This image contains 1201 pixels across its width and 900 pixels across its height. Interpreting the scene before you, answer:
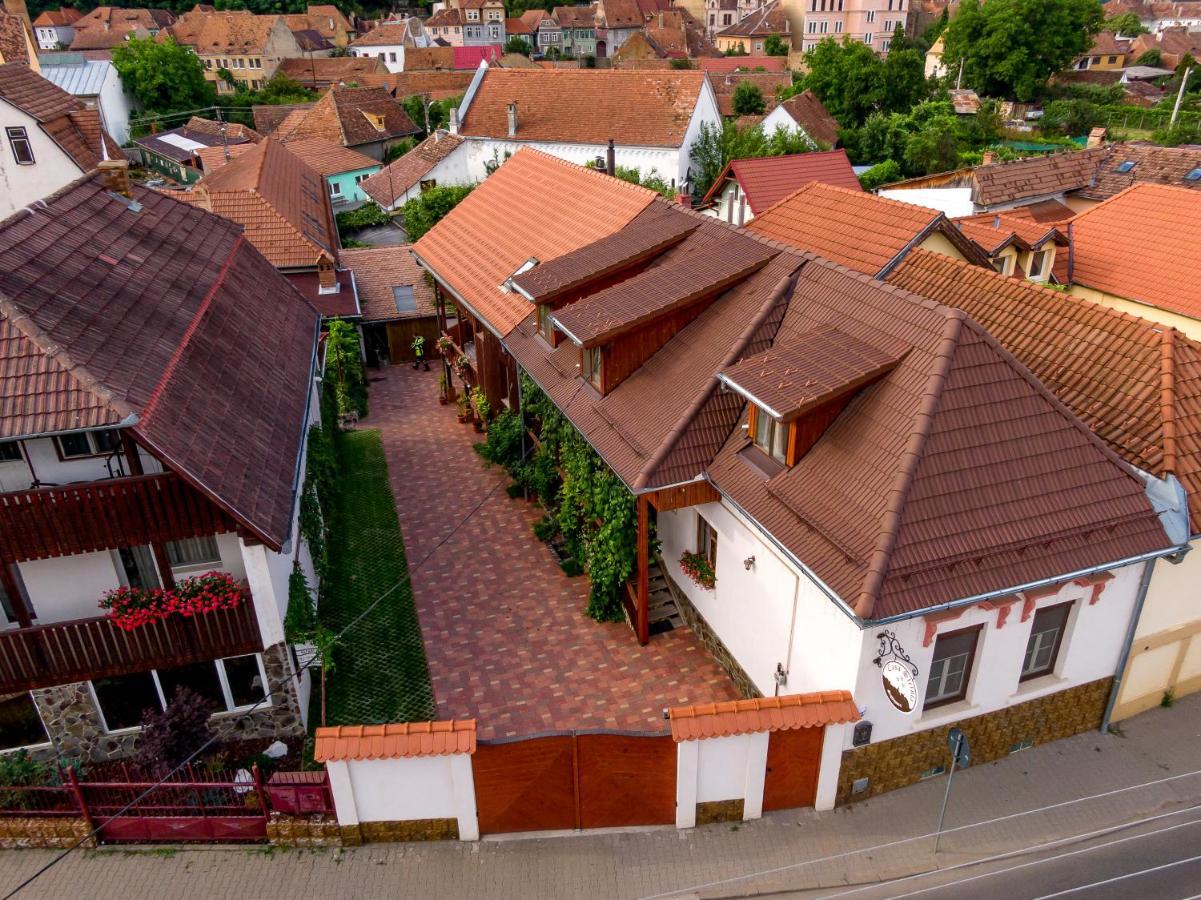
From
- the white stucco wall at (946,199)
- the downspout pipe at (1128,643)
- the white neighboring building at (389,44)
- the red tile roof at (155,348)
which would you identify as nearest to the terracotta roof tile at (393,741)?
the red tile roof at (155,348)

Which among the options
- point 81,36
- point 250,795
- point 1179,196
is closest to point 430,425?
point 250,795

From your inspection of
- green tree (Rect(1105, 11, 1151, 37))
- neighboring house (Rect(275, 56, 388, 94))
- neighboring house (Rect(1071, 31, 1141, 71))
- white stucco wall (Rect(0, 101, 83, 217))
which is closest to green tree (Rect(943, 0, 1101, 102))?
neighboring house (Rect(1071, 31, 1141, 71))

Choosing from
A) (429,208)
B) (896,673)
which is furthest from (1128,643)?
(429,208)

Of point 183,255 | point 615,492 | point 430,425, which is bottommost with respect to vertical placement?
point 430,425

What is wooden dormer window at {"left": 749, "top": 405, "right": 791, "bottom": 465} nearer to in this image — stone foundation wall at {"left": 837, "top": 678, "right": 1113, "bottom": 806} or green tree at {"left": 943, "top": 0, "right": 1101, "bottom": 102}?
stone foundation wall at {"left": 837, "top": 678, "right": 1113, "bottom": 806}

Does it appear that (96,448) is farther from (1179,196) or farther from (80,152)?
(1179,196)
